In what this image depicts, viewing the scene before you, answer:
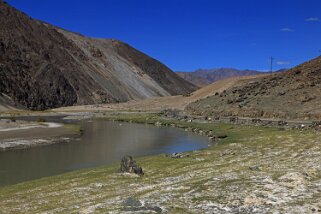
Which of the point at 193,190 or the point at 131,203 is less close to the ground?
the point at 193,190

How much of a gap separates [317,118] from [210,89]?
235 feet

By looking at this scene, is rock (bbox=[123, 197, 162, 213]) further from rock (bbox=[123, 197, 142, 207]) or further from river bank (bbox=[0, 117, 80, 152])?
river bank (bbox=[0, 117, 80, 152])

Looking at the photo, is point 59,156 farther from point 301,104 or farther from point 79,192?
point 301,104

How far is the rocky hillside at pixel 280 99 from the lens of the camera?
76250 millimetres

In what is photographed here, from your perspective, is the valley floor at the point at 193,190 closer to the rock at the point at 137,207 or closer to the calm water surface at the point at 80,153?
the rock at the point at 137,207

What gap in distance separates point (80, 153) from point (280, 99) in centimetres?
5148

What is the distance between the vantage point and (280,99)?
275 feet

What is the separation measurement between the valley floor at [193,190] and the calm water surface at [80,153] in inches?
315

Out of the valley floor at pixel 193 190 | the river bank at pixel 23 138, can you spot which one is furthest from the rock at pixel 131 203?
the river bank at pixel 23 138

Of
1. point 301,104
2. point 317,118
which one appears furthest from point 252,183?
point 301,104

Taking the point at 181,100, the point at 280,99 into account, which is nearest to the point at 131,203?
the point at 280,99

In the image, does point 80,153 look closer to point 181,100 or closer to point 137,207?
point 137,207

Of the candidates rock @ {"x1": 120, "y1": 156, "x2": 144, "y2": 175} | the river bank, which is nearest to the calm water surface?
the river bank

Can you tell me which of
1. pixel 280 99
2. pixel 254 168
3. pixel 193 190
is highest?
pixel 280 99
